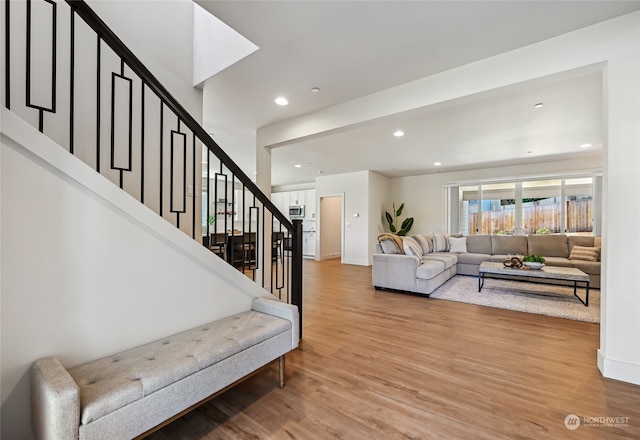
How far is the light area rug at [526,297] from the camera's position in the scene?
362 cm

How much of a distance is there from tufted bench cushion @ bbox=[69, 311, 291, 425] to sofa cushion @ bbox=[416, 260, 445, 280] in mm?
2995

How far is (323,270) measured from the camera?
685cm

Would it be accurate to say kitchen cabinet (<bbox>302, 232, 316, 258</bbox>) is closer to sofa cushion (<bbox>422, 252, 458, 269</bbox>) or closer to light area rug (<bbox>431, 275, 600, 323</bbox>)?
sofa cushion (<bbox>422, 252, 458, 269</bbox>)

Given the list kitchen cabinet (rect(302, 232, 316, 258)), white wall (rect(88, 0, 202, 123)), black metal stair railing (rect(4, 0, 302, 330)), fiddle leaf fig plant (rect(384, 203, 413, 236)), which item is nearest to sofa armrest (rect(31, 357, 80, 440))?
black metal stair railing (rect(4, 0, 302, 330))

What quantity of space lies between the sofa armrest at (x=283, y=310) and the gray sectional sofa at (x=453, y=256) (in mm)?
2885

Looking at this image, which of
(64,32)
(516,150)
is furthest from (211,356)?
(516,150)

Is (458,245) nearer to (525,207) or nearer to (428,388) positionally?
(525,207)

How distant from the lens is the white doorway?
8820 millimetres

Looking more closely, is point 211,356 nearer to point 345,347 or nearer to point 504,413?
point 345,347

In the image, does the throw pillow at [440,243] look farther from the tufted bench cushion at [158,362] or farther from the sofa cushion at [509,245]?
the tufted bench cushion at [158,362]

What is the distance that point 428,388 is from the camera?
1982 mm

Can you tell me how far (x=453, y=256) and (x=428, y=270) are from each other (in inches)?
72.0

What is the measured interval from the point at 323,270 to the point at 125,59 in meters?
5.83

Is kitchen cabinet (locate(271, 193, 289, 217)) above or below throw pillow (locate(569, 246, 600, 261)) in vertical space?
above
